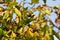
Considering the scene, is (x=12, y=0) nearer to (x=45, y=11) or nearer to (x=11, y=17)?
(x=11, y=17)

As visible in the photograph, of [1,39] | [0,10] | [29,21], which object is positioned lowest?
[1,39]

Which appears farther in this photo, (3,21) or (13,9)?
(3,21)

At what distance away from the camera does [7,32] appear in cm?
174

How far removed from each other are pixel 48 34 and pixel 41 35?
0.07m

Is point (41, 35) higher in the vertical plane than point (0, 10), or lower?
lower

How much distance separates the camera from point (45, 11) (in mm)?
1745

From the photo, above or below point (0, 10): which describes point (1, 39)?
below

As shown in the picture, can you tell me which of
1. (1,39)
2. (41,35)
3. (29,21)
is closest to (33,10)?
(29,21)

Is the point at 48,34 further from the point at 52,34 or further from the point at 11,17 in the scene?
the point at 11,17

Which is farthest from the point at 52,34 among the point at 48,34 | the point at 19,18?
the point at 19,18

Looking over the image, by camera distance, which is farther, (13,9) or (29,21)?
(29,21)

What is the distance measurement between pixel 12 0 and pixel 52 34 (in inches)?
18.2

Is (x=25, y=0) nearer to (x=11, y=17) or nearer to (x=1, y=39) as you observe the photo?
(x=11, y=17)

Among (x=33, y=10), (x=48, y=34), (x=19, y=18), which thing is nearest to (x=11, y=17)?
(x=19, y=18)
